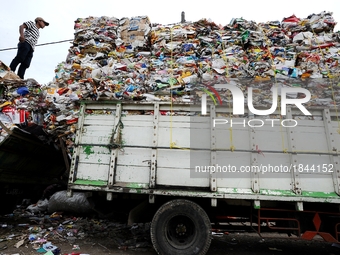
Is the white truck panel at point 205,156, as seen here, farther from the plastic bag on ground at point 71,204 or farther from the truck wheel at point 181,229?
the plastic bag on ground at point 71,204

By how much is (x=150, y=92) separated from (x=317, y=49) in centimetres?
341

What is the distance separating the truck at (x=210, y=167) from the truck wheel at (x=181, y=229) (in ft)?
0.04

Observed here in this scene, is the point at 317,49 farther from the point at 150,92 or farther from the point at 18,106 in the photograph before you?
the point at 18,106

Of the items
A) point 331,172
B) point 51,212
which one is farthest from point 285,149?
point 51,212

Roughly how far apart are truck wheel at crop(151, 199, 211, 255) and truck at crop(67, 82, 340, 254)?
12 millimetres

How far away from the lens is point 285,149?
3.34 metres

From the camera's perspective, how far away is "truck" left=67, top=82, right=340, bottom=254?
3.28 metres

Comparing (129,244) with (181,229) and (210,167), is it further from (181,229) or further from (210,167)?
(210,167)

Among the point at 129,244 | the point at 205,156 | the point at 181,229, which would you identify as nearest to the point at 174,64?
the point at 205,156

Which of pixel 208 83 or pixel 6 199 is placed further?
pixel 6 199

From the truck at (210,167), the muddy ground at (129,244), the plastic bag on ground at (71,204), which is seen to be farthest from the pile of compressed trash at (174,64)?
the muddy ground at (129,244)

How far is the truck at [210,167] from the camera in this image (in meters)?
3.28

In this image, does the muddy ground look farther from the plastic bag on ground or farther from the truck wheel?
the plastic bag on ground

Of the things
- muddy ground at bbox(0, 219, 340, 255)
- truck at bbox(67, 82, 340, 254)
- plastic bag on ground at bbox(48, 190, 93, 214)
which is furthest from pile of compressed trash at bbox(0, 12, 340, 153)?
muddy ground at bbox(0, 219, 340, 255)
